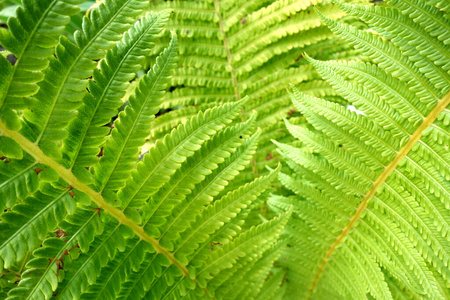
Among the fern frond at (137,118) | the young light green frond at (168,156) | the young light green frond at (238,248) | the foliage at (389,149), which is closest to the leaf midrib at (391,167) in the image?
the foliage at (389,149)

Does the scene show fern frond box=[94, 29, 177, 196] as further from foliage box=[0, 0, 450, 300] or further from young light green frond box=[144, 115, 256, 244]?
young light green frond box=[144, 115, 256, 244]

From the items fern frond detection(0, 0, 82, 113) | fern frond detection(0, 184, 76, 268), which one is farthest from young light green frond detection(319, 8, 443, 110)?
fern frond detection(0, 184, 76, 268)

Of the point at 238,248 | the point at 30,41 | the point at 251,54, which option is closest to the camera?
the point at 30,41

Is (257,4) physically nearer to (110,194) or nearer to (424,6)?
(424,6)

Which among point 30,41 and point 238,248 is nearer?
point 30,41

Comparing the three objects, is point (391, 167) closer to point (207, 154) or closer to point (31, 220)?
point (207, 154)

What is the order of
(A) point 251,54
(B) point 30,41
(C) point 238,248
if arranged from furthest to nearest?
(A) point 251,54 → (C) point 238,248 → (B) point 30,41

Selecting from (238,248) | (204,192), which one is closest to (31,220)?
(204,192)
